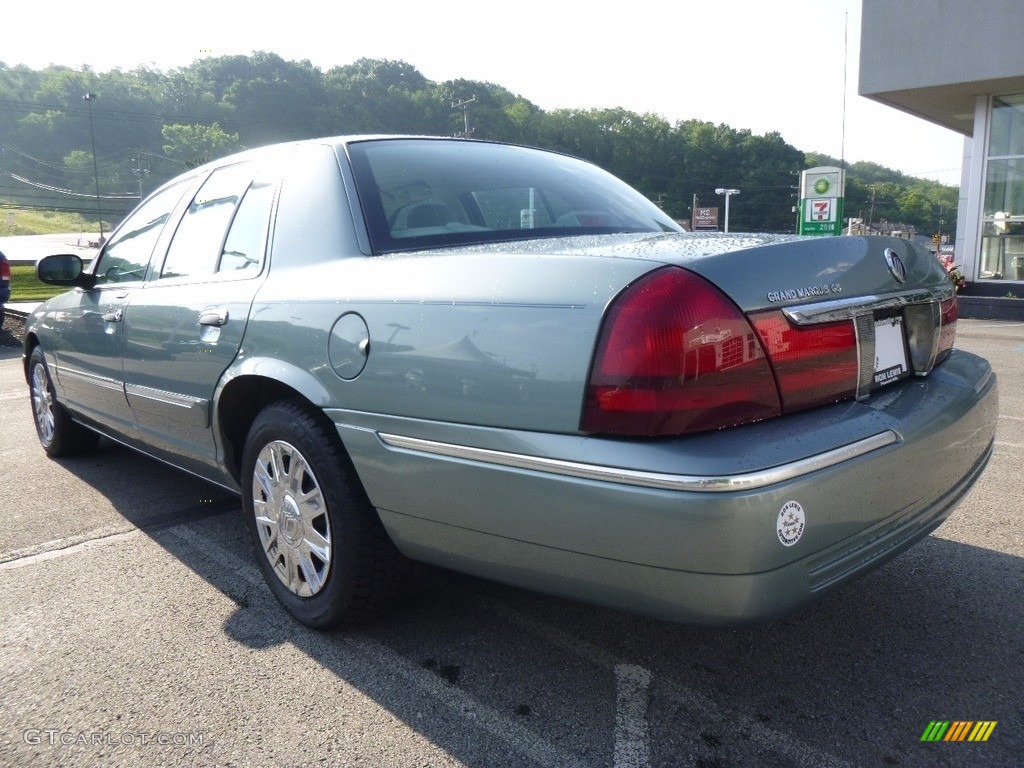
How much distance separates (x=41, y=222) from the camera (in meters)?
106

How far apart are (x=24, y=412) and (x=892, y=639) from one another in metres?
6.65

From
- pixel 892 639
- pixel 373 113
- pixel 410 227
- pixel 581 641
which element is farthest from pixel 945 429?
pixel 373 113

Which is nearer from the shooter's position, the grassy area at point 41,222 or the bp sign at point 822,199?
the bp sign at point 822,199

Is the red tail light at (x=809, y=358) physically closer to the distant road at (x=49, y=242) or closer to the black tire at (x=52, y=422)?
the black tire at (x=52, y=422)

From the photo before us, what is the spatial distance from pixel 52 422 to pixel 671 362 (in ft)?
14.4

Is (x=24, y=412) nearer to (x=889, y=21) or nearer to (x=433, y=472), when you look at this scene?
(x=433, y=472)

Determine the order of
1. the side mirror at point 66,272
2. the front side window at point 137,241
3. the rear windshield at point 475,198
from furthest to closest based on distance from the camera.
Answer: the side mirror at point 66,272 → the front side window at point 137,241 → the rear windshield at point 475,198

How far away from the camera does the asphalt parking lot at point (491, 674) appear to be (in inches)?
79.1

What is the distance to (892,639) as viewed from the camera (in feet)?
8.15

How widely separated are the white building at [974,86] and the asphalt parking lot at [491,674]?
1615cm

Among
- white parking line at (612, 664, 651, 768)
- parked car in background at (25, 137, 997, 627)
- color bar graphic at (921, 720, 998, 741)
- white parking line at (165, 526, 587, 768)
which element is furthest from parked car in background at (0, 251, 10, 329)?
color bar graphic at (921, 720, 998, 741)

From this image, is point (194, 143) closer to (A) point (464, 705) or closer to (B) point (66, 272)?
(B) point (66, 272)

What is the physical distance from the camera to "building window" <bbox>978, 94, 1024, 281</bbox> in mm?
17484

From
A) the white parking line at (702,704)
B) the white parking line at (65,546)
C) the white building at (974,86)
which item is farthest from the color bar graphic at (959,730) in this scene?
the white building at (974,86)
